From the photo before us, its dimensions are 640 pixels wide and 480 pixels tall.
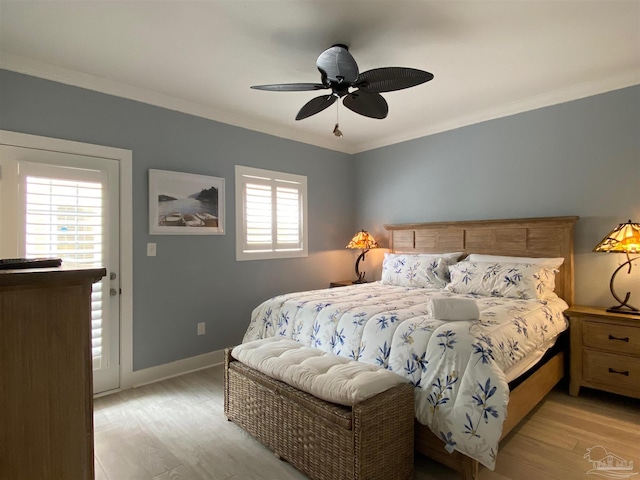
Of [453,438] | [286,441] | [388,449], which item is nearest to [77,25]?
[286,441]

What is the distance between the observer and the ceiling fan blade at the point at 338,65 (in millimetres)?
2176

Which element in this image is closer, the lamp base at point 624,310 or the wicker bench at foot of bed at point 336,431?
the wicker bench at foot of bed at point 336,431

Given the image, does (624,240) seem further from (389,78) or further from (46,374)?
(46,374)

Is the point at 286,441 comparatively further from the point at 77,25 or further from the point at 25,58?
the point at 25,58

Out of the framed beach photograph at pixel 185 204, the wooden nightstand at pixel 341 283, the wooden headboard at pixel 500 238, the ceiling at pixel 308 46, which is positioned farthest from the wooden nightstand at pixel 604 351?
the framed beach photograph at pixel 185 204

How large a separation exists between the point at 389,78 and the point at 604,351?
264 cm

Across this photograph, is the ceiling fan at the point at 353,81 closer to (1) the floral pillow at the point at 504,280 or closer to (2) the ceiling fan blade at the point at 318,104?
(2) the ceiling fan blade at the point at 318,104

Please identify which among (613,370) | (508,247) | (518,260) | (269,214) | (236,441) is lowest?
(236,441)

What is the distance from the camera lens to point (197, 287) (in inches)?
141

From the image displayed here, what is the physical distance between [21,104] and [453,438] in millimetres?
3636

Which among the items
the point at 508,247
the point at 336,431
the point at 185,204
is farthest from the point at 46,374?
the point at 508,247

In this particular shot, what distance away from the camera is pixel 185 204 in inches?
137

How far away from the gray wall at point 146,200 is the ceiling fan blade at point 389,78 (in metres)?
1.94

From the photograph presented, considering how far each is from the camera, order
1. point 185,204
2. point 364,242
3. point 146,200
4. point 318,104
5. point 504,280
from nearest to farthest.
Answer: point 318,104 < point 504,280 < point 146,200 < point 185,204 < point 364,242
